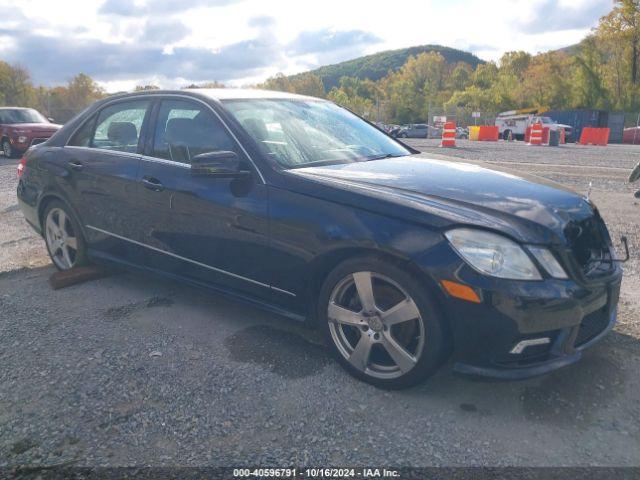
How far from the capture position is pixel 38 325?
3844 millimetres

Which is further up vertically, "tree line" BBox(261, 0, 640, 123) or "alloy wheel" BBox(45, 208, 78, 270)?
"tree line" BBox(261, 0, 640, 123)

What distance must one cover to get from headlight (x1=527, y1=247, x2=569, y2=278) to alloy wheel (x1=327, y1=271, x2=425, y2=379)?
0.62 m

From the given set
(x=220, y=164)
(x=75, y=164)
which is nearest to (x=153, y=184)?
(x=220, y=164)

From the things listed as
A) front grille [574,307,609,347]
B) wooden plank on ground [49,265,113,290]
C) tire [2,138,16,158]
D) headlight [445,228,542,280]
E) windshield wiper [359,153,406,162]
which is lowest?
wooden plank on ground [49,265,113,290]

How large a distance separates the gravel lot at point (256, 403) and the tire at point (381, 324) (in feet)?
0.41

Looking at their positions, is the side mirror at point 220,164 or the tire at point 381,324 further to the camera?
the side mirror at point 220,164

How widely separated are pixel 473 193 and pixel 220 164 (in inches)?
57.3

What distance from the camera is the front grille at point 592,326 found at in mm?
2770

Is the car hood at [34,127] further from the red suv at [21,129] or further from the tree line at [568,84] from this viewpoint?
the tree line at [568,84]

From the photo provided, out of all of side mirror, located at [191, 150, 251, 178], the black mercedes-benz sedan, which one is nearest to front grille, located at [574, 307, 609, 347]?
the black mercedes-benz sedan

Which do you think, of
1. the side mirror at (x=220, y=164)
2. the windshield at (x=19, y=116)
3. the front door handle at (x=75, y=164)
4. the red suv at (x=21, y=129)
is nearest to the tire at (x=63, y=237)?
the front door handle at (x=75, y=164)

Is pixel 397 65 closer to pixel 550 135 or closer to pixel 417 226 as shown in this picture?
pixel 550 135

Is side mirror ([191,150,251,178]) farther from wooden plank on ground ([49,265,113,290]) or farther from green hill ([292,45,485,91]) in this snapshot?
green hill ([292,45,485,91])

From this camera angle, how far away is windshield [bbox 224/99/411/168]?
3.50m
